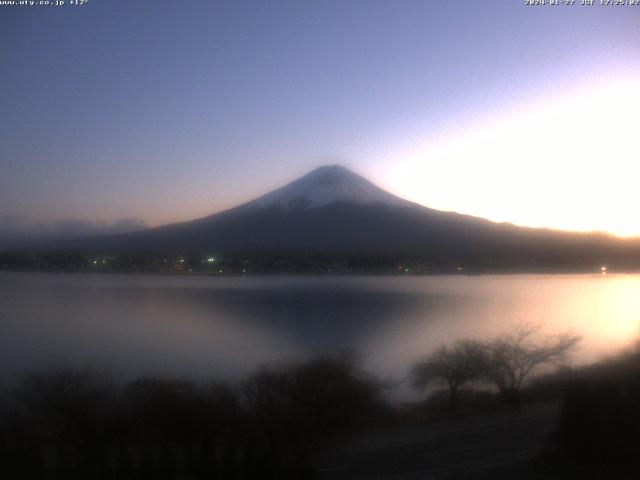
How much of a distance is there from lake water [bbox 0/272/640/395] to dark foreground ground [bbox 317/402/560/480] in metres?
1.09

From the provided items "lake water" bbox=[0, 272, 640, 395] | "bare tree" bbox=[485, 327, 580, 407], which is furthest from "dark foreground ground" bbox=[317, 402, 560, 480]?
"lake water" bbox=[0, 272, 640, 395]

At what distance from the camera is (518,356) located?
412cm

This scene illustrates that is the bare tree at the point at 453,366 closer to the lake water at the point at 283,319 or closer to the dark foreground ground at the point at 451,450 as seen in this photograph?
the lake water at the point at 283,319

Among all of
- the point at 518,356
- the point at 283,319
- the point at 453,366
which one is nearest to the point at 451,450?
the point at 453,366

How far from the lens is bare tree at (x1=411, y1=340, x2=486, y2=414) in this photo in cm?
393

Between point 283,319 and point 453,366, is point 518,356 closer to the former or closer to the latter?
point 453,366

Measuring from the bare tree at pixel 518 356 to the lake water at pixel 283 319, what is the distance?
159 mm

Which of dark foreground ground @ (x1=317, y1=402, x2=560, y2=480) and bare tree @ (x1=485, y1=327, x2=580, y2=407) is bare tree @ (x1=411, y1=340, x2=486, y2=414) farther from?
dark foreground ground @ (x1=317, y1=402, x2=560, y2=480)

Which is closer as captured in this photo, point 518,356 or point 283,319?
point 518,356

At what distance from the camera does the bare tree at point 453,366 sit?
3.93 m

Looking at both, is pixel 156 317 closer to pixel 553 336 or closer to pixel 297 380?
pixel 297 380

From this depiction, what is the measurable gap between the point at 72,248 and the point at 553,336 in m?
6.13

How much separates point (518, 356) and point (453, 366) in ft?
1.70

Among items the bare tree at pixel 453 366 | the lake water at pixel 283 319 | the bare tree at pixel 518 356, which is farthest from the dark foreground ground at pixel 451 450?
the lake water at pixel 283 319
